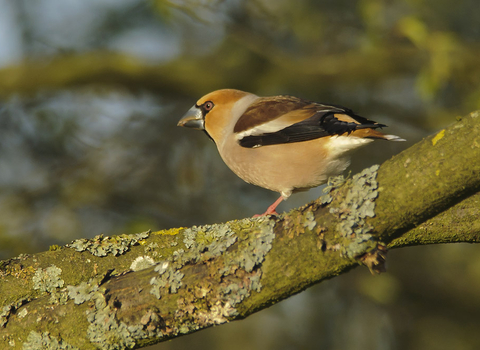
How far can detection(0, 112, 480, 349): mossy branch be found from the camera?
85.2 inches

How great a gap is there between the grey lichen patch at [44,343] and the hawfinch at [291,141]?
2.14 m

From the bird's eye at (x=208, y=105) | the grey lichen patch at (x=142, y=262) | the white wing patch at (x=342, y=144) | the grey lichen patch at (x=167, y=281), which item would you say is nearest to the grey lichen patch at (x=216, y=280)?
the grey lichen patch at (x=167, y=281)

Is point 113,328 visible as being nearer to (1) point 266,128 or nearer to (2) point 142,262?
(2) point 142,262

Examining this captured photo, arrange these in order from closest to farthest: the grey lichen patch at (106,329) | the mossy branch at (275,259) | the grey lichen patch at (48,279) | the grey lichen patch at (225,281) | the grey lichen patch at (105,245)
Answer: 1. the mossy branch at (275,259)
2. the grey lichen patch at (225,281)
3. the grey lichen patch at (106,329)
4. the grey lichen patch at (48,279)
5. the grey lichen patch at (105,245)

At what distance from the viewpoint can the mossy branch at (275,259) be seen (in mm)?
2164

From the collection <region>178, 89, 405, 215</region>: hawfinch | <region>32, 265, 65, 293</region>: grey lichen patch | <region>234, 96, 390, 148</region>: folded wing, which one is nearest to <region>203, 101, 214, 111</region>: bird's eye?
<region>178, 89, 405, 215</region>: hawfinch

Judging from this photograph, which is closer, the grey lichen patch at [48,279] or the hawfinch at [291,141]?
the grey lichen patch at [48,279]

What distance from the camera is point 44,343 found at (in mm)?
2615

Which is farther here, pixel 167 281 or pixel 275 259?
pixel 167 281

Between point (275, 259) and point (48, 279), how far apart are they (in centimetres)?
161

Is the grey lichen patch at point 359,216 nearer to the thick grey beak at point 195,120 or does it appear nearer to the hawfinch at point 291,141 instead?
the hawfinch at point 291,141

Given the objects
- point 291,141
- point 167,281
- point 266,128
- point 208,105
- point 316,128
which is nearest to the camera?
point 167,281

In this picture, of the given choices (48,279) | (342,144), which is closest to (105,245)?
(48,279)

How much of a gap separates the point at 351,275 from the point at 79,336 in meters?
5.54
